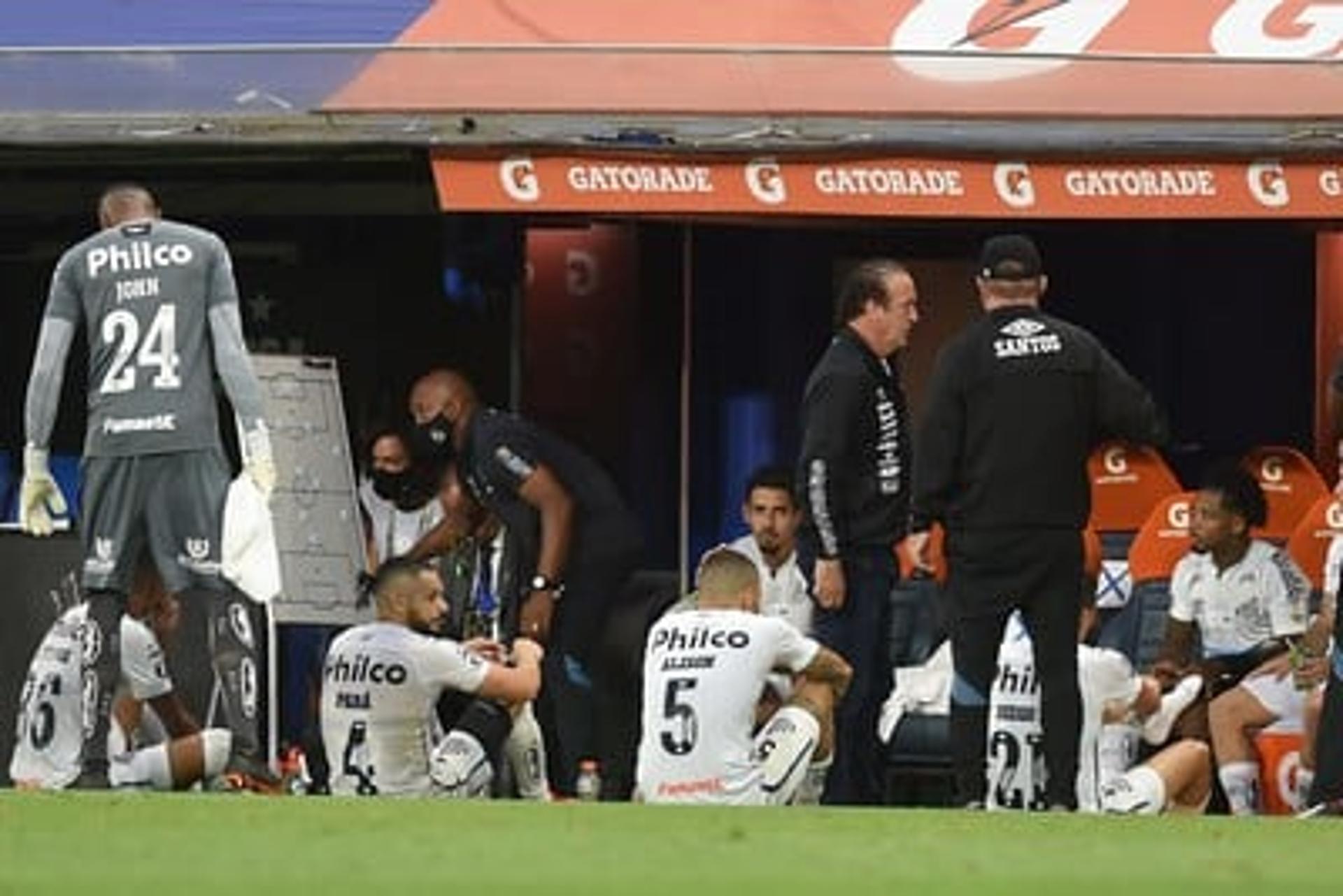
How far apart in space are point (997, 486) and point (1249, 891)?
3637mm

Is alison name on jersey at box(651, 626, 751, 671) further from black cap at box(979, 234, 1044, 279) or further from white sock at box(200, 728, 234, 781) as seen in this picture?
white sock at box(200, 728, 234, 781)

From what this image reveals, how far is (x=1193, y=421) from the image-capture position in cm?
1766

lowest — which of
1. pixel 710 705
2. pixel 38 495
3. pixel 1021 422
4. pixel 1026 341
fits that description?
pixel 710 705

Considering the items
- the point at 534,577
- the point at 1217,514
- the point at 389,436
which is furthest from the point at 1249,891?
the point at 389,436

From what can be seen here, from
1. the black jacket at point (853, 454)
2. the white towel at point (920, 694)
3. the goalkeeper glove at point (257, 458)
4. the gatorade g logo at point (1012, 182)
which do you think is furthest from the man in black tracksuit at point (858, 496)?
the goalkeeper glove at point (257, 458)

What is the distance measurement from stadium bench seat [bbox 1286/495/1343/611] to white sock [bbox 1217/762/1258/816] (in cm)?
110

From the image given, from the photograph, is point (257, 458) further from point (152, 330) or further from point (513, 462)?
point (513, 462)

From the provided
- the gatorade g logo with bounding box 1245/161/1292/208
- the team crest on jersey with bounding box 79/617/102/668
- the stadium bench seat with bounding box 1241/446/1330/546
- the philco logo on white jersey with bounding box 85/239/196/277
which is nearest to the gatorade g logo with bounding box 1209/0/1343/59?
the gatorade g logo with bounding box 1245/161/1292/208

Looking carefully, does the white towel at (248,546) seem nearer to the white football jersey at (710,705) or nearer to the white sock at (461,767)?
the white sock at (461,767)

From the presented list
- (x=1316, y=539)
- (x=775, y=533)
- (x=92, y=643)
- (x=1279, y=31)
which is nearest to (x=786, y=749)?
(x=775, y=533)

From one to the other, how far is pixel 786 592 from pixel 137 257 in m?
2.84

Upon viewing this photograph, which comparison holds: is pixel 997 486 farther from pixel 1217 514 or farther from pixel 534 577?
pixel 534 577

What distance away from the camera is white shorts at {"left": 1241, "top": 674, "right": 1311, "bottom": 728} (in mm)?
14648

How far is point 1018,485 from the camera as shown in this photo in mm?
13289
